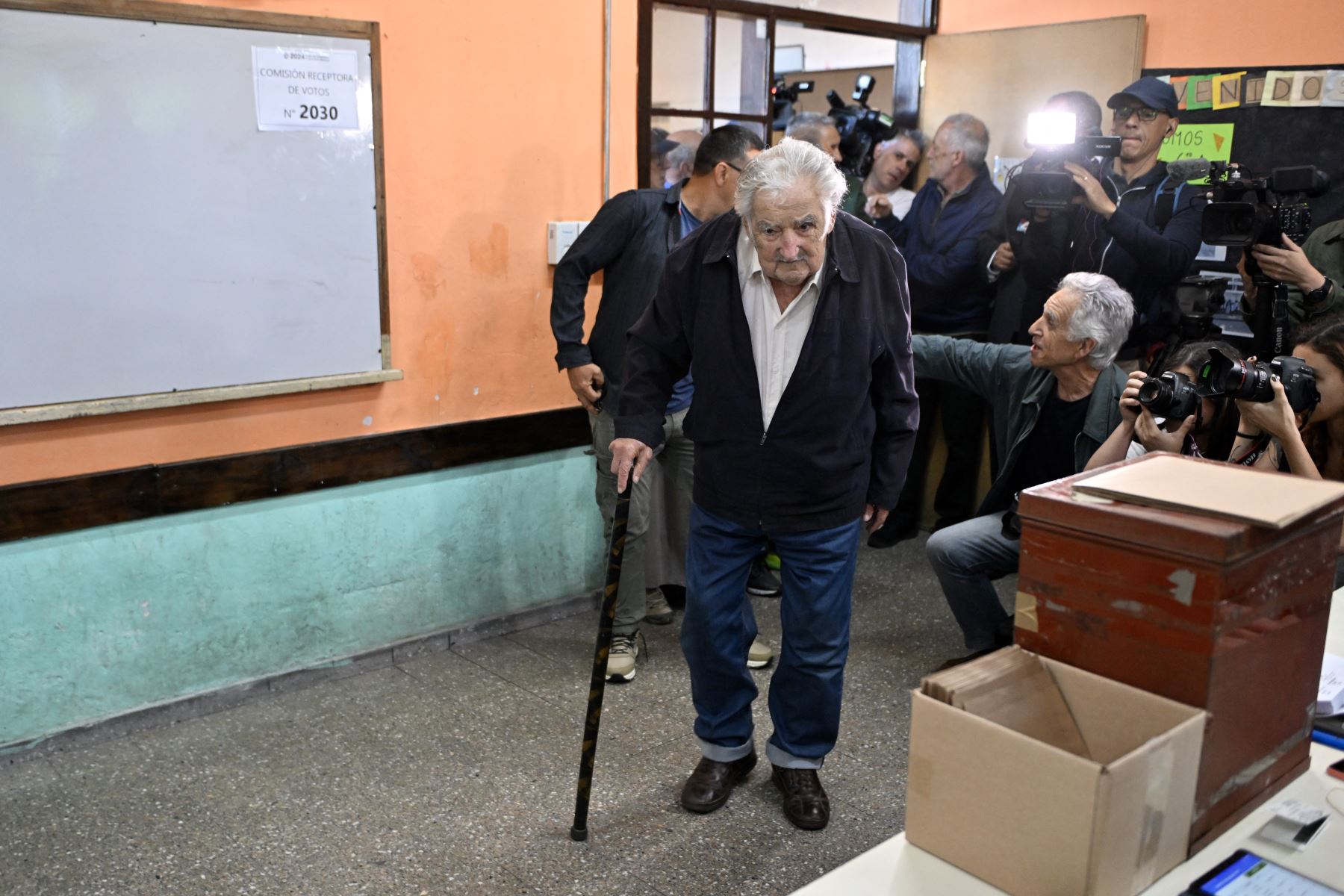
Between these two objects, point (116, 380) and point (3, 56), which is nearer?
point (3, 56)

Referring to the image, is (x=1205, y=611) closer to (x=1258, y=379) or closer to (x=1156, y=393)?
(x=1258, y=379)

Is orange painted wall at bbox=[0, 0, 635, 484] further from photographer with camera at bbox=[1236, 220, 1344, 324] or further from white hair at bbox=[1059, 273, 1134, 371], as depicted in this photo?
photographer with camera at bbox=[1236, 220, 1344, 324]

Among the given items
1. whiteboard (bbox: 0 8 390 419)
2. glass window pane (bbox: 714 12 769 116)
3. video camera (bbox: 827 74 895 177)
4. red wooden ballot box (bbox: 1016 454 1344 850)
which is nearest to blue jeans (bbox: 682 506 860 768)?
red wooden ballot box (bbox: 1016 454 1344 850)

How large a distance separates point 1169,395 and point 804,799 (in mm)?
1137

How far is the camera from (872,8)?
4.71 meters

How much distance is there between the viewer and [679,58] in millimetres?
3797

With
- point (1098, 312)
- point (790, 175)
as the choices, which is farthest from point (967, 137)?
point (790, 175)

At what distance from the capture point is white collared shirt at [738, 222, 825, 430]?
227 centimetres

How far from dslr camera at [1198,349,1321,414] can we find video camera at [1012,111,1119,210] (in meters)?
1.35

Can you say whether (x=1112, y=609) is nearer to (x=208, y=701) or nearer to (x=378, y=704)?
(x=378, y=704)

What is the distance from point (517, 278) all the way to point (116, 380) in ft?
3.75

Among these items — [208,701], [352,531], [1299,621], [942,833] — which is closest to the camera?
[942,833]

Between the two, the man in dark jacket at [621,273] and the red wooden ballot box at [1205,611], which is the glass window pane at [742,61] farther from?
the red wooden ballot box at [1205,611]

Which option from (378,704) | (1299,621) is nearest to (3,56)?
(378,704)
